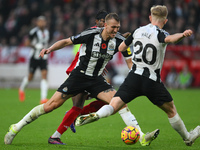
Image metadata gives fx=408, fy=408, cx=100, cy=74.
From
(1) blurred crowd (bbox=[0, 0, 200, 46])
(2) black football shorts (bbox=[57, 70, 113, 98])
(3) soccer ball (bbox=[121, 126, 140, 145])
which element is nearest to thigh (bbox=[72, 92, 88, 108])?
(2) black football shorts (bbox=[57, 70, 113, 98])

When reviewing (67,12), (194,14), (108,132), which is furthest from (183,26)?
(108,132)

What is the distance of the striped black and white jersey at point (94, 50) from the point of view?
20.7 feet

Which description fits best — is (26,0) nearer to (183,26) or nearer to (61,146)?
(183,26)

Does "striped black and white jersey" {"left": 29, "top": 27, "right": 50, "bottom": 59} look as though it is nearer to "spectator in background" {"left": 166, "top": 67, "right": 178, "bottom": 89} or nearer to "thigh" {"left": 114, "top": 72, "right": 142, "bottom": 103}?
"thigh" {"left": 114, "top": 72, "right": 142, "bottom": 103}

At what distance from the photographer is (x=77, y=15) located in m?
22.2

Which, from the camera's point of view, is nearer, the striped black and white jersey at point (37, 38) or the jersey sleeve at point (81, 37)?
the jersey sleeve at point (81, 37)

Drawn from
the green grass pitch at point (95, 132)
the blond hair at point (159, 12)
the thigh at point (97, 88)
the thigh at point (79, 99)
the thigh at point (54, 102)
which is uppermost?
the blond hair at point (159, 12)

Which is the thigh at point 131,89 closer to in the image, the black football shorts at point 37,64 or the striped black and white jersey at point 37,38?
the black football shorts at point 37,64

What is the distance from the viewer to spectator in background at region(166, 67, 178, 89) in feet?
65.6

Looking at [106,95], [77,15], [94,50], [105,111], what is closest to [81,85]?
[106,95]

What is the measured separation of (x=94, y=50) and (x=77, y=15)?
1620 centimetres

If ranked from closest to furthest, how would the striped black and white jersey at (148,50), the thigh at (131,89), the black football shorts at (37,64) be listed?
the striped black and white jersey at (148,50) → the thigh at (131,89) → the black football shorts at (37,64)

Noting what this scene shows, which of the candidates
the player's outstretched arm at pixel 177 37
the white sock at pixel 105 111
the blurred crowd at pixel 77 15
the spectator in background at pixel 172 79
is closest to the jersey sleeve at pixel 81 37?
the white sock at pixel 105 111

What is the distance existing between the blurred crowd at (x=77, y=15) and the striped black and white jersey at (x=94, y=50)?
14893 millimetres
